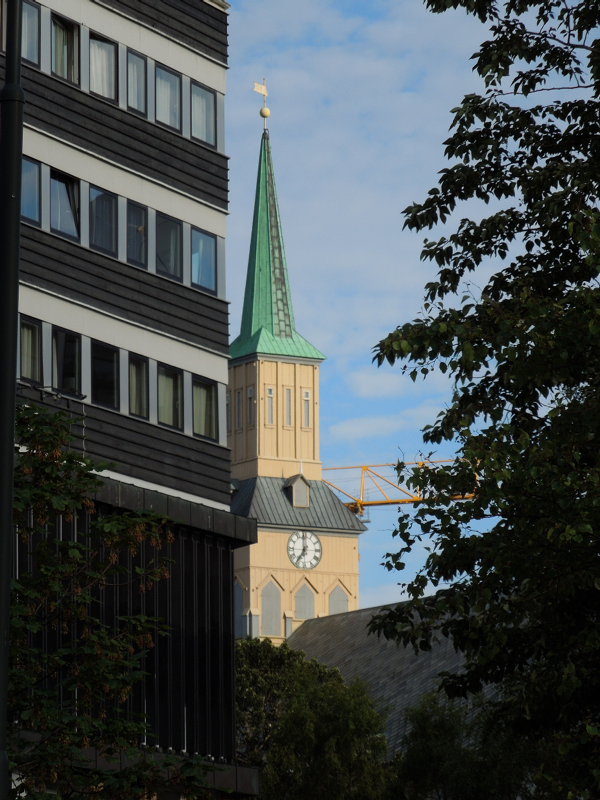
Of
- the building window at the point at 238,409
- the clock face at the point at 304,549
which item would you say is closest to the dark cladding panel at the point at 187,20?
the clock face at the point at 304,549

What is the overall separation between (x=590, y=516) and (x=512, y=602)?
6.00 feet

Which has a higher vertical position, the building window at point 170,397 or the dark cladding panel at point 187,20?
the dark cladding panel at point 187,20

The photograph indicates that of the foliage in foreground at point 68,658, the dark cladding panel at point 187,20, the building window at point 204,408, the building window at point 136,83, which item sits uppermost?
the dark cladding panel at point 187,20

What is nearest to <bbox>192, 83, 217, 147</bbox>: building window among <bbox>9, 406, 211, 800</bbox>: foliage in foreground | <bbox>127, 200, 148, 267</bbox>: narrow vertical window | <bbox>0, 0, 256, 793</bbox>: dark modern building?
<bbox>0, 0, 256, 793</bbox>: dark modern building

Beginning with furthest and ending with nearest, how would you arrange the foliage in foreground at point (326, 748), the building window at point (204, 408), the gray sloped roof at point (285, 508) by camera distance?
1. the gray sloped roof at point (285, 508)
2. the foliage in foreground at point (326, 748)
3. the building window at point (204, 408)

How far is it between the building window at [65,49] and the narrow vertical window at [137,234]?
2508mm

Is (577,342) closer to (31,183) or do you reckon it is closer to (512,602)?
(512,602)

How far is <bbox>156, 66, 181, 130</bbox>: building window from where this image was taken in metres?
29.8

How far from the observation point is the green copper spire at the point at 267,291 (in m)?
124

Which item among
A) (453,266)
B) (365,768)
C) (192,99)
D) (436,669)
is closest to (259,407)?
(436,669)

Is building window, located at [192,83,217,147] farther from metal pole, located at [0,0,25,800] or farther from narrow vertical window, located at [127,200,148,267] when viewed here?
metal pole, located at [0,0,25,800]

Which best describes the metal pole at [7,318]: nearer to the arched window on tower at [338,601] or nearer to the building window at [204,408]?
the building window at [204,408]

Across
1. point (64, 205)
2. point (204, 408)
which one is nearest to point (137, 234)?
point (64, 205)

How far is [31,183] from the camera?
→ 2662cm
